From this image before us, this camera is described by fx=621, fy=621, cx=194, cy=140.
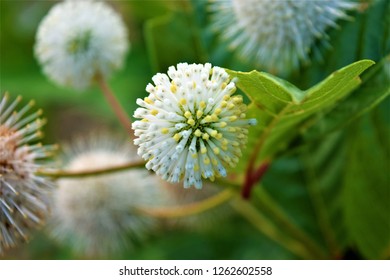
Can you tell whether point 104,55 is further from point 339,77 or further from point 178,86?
point 339,77

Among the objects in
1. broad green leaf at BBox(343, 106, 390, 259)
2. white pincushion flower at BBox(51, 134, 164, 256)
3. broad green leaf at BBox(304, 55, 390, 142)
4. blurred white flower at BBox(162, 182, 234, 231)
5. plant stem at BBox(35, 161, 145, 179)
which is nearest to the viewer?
broad green leaf at BBox(304, 55, 390, 142)

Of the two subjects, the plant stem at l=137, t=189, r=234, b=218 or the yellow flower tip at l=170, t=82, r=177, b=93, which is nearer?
the yellow flower tip at l=170, t=82, r=177, b=93

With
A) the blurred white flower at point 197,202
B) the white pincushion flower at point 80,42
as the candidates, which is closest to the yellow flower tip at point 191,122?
the white pincushion flower at point 80,42

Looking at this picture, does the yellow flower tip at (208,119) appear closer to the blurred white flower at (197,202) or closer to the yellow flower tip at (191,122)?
the yellow flower tip at (191,122)

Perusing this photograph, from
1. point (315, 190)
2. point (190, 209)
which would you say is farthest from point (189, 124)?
point (315, 190)

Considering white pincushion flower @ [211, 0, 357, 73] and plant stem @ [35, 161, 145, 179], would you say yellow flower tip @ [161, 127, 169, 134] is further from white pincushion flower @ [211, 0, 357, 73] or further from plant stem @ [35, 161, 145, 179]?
white pincushion flower @ [211, 0, 357, 73]

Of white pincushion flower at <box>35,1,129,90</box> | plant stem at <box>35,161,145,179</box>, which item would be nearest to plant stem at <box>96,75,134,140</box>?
white pincushion flower at <box>35,1,129,90</box>
